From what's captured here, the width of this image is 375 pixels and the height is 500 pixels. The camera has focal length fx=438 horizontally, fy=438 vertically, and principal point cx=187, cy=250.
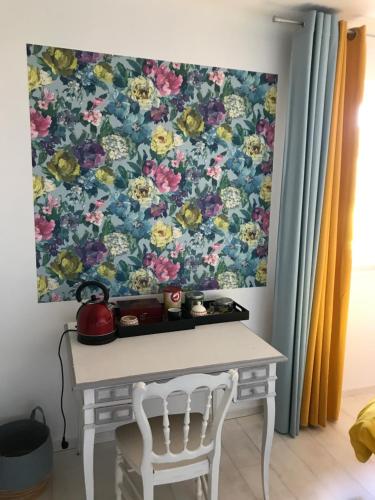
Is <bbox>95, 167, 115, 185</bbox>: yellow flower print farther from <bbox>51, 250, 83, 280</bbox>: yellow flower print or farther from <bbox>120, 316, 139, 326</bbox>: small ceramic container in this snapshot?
<bbox>120, 316, 139, 326</bbox>: small ceramic container

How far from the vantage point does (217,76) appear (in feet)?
7.68

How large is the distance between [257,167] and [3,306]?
61.0 inches

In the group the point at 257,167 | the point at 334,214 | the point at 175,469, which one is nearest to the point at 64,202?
the point at 257,167

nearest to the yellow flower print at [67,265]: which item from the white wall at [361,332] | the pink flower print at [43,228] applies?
the pink flower print at [43,228]

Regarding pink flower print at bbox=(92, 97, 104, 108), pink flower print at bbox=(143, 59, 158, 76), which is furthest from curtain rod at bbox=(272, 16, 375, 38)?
pink flower print at bbox=(92, 97, 104, 108)

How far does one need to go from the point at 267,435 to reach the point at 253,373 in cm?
33

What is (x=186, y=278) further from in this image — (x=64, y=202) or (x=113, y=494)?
(x=113, y=494)

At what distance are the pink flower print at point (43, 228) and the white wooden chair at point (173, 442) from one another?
3.21 ft

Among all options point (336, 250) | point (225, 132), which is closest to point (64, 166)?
point (225, 132)

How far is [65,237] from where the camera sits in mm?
2207

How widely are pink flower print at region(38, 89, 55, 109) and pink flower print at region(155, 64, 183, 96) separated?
1.72 ft

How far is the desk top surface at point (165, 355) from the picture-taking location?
1741mm

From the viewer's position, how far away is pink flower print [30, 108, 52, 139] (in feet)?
6.78

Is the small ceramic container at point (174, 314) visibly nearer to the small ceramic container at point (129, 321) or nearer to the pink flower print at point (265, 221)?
the small ceramic container at point (129, 321)
